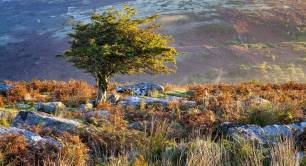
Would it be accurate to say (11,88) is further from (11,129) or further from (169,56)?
(11,129)

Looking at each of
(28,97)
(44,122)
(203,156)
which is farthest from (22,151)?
(28,97)

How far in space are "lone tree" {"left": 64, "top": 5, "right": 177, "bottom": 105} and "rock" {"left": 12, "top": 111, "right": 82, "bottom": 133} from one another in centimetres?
464

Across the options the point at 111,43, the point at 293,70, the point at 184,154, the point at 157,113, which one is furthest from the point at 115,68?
the point at 293,70

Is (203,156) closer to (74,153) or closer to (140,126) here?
(74,153)

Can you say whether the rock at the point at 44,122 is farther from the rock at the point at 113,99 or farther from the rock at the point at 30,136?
the rock at the point at 113,99

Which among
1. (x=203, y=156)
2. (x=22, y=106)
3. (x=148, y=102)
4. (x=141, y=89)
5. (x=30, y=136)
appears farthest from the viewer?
(x=141, y=89)

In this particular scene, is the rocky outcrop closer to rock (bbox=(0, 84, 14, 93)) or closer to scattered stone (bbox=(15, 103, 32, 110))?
rock (bbox=(0, 84, 14, 93))

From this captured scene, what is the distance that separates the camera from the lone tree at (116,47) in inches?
556

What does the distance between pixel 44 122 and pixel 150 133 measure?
2.14m

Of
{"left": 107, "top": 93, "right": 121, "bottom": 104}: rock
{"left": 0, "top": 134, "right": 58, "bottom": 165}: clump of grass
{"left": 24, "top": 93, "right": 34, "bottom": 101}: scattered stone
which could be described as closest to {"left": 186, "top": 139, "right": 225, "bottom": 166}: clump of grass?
{"left": 0, "top": 134, "right": 58, "bottom": 165}: clump of grass

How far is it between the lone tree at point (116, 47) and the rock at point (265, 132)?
5.67m

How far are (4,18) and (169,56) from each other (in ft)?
242

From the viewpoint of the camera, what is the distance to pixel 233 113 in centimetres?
1063

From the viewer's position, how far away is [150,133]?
916 centimetres
